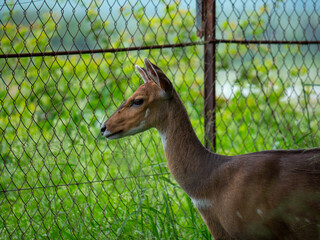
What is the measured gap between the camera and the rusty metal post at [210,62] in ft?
14.9

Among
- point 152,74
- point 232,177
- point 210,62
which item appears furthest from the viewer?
point 210,62

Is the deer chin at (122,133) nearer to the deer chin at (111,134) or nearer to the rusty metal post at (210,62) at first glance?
the deer chin at (111,134)

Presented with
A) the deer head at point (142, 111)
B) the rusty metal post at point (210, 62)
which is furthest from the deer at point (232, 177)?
the rusty metal post at point (210, 62)

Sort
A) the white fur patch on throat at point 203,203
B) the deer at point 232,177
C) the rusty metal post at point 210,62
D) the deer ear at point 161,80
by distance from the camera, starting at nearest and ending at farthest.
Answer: the deer at point 232,177, the white fur patch on throat at point 203,203, the deer ear at point 161,80, the rusty metal post at point 210,62

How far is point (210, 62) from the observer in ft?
15.0

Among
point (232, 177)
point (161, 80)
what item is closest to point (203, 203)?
A: point (232, 177)

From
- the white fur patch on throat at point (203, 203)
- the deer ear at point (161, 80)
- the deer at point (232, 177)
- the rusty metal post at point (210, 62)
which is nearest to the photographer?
the deer at point (232, 177)

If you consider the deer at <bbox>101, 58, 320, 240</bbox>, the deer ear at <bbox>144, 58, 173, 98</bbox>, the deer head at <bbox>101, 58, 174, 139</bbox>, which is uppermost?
the deer ear at <bbox>144, 58, 173, 98</bbox>

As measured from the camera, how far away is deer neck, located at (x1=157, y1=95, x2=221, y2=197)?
336cm

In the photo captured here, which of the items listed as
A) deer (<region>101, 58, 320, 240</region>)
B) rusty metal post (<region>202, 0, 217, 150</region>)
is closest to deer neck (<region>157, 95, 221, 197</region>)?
deer (<region>101, 58, 320, 240</region>)

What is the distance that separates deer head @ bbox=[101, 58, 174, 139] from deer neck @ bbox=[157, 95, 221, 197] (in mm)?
60

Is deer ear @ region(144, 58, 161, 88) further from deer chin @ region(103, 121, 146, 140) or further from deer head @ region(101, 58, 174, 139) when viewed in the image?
deer chin @ region(103, 121, 146, 140)

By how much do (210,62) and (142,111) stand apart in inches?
50.6

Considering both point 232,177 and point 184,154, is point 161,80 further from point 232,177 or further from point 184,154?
point 232,177
